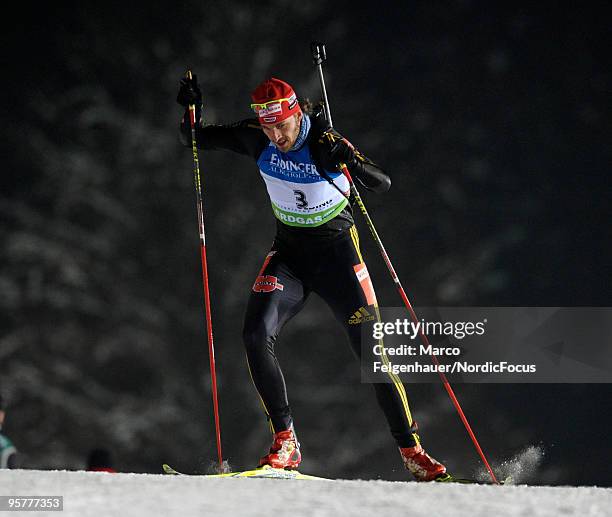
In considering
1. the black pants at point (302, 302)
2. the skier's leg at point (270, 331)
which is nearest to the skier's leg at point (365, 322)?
the black pants at point (302, 302)

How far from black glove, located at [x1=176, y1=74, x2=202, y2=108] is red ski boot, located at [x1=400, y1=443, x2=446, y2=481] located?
147 centimetres

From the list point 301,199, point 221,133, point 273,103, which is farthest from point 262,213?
point 273,103

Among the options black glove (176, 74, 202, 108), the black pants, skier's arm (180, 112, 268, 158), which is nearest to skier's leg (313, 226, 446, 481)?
the black pants

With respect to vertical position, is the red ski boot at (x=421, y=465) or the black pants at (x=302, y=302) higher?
the black pants at (x=302, y=302)

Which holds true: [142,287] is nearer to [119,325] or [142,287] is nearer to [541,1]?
[119,325]

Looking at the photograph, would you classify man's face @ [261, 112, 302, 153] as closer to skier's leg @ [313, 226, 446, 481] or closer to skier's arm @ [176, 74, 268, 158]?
skier's arm @ [176, 74, 268, 158]

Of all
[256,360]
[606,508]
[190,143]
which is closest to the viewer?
[606,508]

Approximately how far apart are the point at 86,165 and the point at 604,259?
9.39ft

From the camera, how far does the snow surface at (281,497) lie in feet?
4.09

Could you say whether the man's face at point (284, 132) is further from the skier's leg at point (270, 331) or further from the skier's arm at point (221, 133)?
the skier's leg at point (270, 331)

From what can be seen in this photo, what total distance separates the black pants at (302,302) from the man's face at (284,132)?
33 centimetres

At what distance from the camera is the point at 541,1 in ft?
13.5

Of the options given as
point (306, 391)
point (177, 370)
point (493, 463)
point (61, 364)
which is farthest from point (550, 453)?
point (61, 364)

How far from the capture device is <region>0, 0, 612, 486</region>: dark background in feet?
13.5
